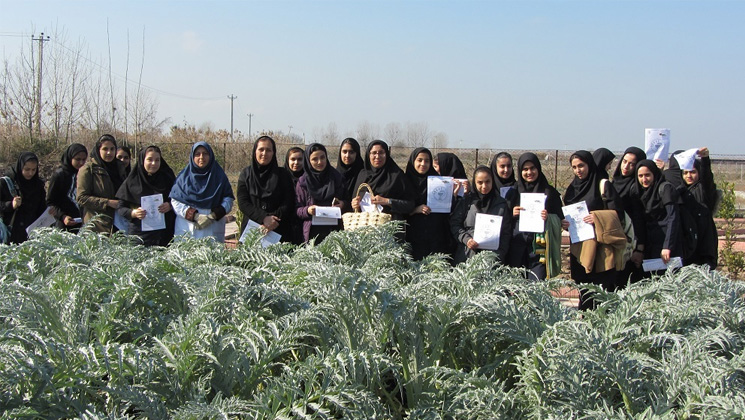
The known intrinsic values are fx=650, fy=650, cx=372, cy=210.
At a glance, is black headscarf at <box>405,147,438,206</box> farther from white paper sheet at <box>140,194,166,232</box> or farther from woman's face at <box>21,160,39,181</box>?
woman's face at <box>21,160,39,181</box>

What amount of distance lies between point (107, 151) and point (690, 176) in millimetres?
5440

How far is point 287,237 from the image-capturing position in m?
6.04

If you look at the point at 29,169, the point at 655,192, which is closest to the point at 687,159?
the point at 655,192

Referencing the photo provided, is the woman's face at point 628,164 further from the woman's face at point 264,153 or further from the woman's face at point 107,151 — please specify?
the woman's face at point 107,151

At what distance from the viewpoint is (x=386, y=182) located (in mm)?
5848

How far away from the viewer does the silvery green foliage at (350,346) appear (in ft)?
6.82

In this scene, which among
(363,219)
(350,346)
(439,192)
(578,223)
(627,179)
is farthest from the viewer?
(627,179)

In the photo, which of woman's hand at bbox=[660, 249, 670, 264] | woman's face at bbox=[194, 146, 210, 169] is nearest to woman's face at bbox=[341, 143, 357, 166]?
woman's face at bbox=[194, 146, 210, 169]

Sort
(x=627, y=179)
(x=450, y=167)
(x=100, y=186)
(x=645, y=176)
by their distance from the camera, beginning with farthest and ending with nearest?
(x=450, y=167)
(x=100, y=186)
(x=627, y=179)
(x=645, y=176)

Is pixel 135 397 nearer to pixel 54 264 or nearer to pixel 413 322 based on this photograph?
pixel 413 322

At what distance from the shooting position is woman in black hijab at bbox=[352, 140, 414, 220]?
227 inches

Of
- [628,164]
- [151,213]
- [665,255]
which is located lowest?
[665,255]

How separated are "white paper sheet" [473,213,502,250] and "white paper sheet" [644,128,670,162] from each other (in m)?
1.91

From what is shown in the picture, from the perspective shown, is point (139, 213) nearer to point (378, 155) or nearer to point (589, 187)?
point (378, 155)
